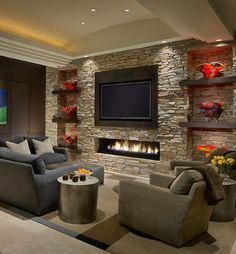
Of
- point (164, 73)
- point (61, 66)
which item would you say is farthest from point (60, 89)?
point (164, 73)

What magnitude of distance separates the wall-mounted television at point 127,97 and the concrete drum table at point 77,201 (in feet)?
9.21

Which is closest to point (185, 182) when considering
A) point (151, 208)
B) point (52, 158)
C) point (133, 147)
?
point (151, 208)

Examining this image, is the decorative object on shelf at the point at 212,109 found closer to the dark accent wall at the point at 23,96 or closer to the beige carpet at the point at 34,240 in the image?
the beige carpet at the point at 34,240

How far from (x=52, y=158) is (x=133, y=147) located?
6.66 feet

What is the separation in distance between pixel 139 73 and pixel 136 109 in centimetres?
84

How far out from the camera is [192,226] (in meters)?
2.72

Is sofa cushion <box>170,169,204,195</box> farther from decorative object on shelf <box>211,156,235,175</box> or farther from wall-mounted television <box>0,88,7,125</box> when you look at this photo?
wall-mounted television <box>0,88,7,125</box>

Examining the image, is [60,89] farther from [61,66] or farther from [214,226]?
[214,226]

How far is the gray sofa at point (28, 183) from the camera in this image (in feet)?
11.1

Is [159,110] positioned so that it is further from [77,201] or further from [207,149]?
[77,201]

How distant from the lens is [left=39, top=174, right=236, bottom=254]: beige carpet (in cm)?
261

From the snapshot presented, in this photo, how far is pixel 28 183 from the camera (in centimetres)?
341

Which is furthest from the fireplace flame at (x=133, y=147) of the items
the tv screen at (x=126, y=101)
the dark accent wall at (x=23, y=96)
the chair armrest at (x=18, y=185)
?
the chair armrest at (x=18, y=185)

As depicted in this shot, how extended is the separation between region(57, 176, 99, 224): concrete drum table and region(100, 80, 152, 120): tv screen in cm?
289
